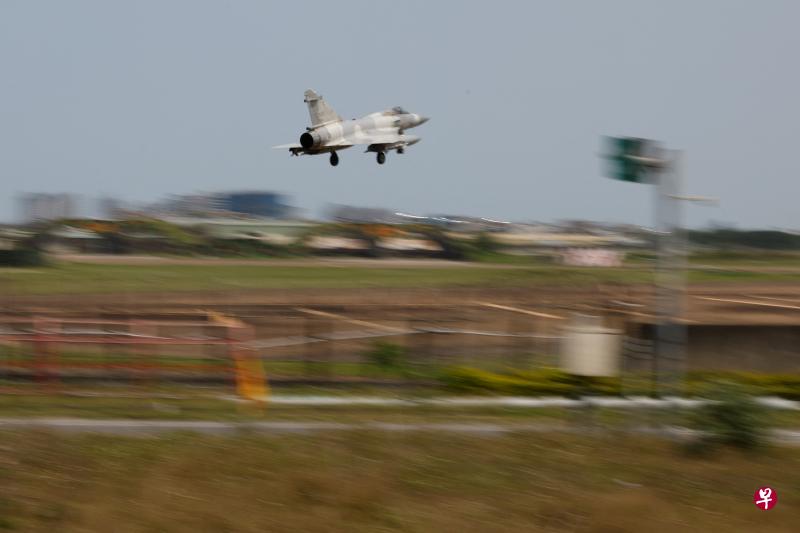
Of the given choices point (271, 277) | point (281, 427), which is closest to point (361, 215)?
point (271, 277)

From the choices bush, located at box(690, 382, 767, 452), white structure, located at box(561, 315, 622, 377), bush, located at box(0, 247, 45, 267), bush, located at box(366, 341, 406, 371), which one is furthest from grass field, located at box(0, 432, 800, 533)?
bush, located at box(0, 247, 45, 267)

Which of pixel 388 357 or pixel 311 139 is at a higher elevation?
pixel 311 139

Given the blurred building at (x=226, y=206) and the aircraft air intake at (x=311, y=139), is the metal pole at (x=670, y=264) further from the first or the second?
the blurred building at (x=226, y=206)

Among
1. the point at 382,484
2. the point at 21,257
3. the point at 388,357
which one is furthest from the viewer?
the point at 21,257

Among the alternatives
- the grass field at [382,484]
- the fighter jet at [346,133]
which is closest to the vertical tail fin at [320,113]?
the fighter jet at [346,133]

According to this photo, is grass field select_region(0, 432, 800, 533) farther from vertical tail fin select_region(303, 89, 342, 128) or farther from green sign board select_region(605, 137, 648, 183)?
vertical tail fin select_region(303, 89, 342, 128)

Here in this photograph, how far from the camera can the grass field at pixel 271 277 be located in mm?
28422

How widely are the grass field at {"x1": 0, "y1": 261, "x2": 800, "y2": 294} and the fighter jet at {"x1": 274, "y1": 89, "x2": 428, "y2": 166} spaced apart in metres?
5.66

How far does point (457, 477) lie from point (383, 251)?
56.9 feet

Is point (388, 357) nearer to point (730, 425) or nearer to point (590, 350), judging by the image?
point (590, 350)

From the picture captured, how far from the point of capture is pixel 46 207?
33750 mm

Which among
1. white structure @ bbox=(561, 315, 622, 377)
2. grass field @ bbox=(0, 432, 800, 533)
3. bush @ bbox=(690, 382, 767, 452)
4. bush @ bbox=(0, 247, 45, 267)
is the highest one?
bush @ bbox=(0, 247, 45, 267)

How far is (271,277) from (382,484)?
19503 millimetres

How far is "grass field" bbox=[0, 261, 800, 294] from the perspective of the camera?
93.2 feet
